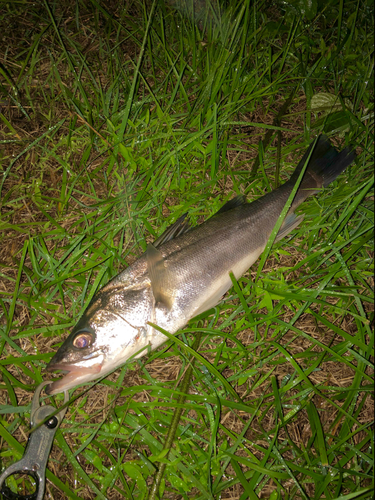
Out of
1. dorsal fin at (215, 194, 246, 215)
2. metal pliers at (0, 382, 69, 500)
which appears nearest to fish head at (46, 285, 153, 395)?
metal pliers at (0, 382, 69, 500)

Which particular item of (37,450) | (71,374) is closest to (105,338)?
(71,374)

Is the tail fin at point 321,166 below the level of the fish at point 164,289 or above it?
above

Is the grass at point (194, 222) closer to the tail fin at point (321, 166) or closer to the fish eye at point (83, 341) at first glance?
the tail fin at point (321, 166)

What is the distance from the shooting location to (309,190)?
2941 mm

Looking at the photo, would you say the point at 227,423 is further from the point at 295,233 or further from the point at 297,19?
the point at 297,19

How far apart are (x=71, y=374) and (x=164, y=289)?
92 cm

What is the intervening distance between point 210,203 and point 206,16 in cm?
204

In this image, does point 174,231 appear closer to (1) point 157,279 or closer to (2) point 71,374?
(1) point 157,279

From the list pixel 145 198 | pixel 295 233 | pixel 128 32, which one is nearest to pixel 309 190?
pixel 295 233

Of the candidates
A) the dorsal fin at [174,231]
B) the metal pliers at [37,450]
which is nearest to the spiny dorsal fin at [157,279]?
the dorsal fin at [174,231]

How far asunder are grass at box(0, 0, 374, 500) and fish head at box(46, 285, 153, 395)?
0.38 metres

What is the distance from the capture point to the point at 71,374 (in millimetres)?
2277

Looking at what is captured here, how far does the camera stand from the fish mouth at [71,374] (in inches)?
89.1

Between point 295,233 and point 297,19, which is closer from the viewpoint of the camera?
point 295,233
